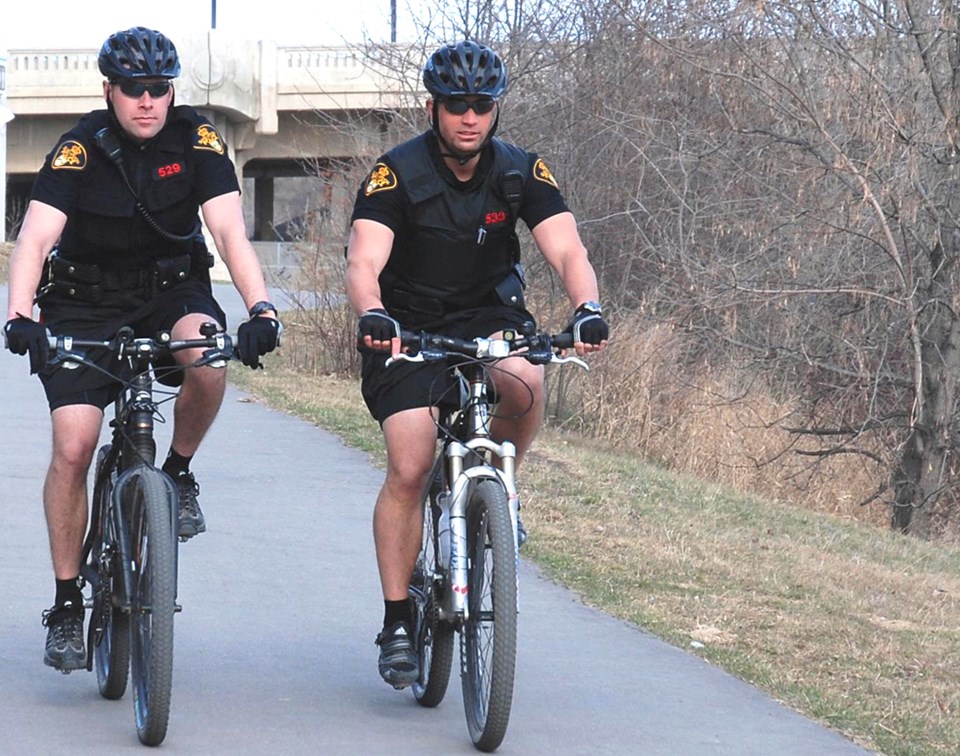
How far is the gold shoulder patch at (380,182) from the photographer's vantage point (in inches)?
209

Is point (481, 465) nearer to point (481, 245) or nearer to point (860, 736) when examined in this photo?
point (481, 245)

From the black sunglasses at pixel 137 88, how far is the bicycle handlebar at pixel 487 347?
3.52 ft

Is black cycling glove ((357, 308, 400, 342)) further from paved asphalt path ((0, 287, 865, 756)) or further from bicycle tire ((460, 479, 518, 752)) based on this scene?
paved asphalt path ((0, 287, 865, 756))

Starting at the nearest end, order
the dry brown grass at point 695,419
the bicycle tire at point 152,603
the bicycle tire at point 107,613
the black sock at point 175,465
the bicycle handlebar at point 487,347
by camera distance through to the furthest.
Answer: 1. the bicycle tire at point 152,603
2. the bicycle handlebar at point 487,347
3. the bicycle tire at point 107,613
4. the black sock at point 175,465
5. the dry brown grass at point 695,419

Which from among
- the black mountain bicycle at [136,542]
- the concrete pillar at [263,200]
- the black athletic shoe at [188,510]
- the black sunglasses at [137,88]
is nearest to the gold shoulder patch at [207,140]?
the black sunglasses at [137,88]

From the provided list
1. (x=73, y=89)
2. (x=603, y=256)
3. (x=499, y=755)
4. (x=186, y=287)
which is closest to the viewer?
(x=499, y=755)

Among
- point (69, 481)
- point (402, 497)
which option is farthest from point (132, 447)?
point (402, 497)

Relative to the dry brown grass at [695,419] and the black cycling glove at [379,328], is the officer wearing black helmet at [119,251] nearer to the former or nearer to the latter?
the black cycling glove at [379,328]

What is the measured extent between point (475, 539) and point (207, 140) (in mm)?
1471

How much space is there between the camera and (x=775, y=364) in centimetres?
1595

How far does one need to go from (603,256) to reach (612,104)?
75.7 inches

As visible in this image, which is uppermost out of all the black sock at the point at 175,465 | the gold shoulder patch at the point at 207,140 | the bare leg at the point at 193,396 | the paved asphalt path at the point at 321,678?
the gold shoulder patch at the point at 207,140

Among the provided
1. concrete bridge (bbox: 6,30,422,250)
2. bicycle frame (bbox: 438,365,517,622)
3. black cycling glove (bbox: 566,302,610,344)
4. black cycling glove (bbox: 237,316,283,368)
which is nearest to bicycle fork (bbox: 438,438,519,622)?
bicycle frame (bbox: 438,365,517,622)

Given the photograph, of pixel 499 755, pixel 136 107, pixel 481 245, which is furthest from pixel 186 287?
pixel 499 755
